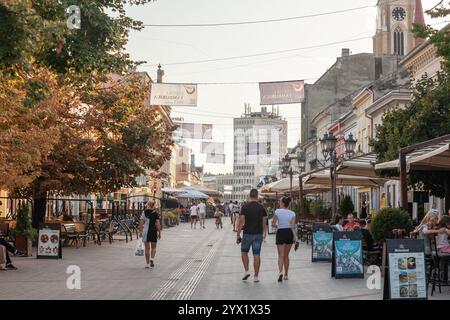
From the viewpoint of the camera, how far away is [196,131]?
43656mm

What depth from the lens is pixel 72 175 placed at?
25203mm

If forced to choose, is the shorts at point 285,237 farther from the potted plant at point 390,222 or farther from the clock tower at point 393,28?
the clock tower at point 393,28

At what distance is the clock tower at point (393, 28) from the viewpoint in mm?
79625

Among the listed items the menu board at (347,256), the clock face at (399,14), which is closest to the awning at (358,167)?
the menu board at (347,256)

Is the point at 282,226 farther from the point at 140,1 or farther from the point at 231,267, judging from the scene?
the point at 140,1

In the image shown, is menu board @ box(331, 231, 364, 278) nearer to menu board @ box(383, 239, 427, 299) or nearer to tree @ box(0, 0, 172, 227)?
menu board @ box(383, 239, 427, 299)

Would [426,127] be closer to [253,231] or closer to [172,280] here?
[253,231]

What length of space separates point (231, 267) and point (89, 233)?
33.1 ft

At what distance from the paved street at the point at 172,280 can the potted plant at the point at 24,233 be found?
3.56 ft

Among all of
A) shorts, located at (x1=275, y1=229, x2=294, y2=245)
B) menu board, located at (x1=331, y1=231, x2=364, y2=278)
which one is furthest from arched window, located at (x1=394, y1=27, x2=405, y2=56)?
shorts, located at (x1=275, y1=229, x2=294, y2=245)

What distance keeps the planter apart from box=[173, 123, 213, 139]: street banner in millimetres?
22642

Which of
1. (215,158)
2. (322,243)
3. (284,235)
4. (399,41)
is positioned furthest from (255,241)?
(399,41)

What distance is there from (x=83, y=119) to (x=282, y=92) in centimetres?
779
